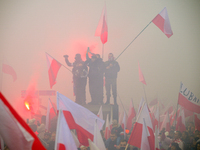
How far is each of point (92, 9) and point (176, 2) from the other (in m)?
2.74

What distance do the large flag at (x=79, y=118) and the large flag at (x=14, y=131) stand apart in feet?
3.74

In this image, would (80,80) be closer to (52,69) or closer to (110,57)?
(52,69)

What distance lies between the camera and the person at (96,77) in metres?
6.03

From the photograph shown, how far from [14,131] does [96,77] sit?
465cm

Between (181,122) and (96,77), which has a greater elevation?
(96,77)

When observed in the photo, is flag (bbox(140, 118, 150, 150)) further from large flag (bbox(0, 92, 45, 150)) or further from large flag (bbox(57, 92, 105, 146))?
large flag (bbox(0, 92, 45, 150))

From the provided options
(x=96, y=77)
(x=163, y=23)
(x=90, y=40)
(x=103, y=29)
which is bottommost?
(x=96, y=77)

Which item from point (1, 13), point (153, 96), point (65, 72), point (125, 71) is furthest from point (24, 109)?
point (153, 96)

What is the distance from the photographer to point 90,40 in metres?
6.54

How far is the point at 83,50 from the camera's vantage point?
650cm

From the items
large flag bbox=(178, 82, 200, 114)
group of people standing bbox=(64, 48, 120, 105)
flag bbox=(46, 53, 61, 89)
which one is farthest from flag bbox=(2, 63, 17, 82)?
large flag bbox=(178, 82, 200, 114)

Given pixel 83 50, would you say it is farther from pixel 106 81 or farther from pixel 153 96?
pixel 153 96

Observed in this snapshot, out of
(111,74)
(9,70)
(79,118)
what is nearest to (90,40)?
(111,74)

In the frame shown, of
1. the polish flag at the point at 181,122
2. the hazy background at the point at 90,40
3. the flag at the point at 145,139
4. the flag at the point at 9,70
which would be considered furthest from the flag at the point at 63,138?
the flag at the point at 9,70
